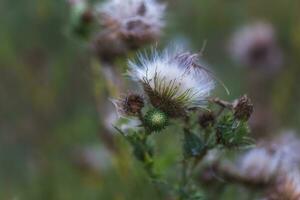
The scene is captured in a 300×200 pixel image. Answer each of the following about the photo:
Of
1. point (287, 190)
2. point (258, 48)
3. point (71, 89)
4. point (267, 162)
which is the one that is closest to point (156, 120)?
point (287, 190)

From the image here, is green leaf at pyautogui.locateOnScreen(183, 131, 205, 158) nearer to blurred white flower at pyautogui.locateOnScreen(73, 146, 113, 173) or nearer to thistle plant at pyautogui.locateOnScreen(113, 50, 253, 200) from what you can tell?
thistle plant at pyautogui.locateOnScreen(113, 50, 253, 200)

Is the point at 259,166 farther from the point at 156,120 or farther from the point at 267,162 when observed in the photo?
the point at 156,120

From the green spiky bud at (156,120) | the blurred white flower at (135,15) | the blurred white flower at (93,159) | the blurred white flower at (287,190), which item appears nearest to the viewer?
the green spiky bud at (156,120)

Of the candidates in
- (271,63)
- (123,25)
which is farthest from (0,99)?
(123,25)

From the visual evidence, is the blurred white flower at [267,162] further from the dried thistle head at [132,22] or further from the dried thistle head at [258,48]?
the dried thistle head at [258,48]

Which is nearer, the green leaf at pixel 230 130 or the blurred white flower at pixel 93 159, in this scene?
the green leaf at pixel 230 130

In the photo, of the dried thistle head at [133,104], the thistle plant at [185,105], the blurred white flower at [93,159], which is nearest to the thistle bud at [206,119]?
the thistle plant at [185,105]
